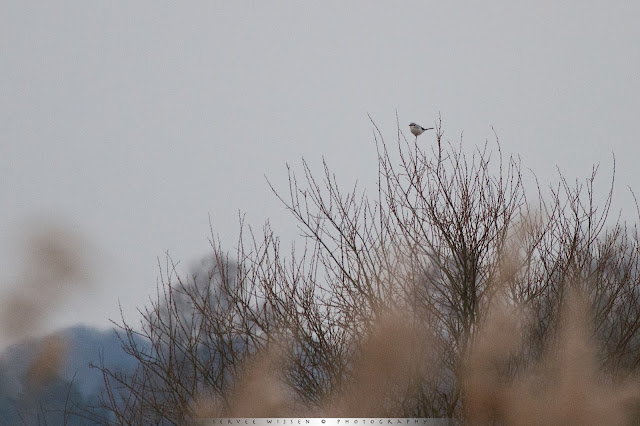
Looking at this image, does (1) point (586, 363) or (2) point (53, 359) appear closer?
(1) point (586, 363)

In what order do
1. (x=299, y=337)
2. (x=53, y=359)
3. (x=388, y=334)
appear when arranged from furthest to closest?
Answer: (x=53, y=359)
(x=299, y=337)
(x=388, y=334)

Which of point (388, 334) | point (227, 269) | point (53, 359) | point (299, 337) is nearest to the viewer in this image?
point (388, 334)

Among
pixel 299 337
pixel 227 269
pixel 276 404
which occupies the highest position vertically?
pixel 227 269

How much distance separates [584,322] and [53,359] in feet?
28.6

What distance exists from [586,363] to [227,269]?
343cm

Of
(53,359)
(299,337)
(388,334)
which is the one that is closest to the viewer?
(388,334)

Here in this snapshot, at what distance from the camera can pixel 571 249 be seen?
28.7 feet

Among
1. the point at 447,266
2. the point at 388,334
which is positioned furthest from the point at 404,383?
the point at 447,266

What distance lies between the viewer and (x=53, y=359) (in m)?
14.4

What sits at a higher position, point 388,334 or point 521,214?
point 521,214

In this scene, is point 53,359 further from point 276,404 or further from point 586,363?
point 586,363

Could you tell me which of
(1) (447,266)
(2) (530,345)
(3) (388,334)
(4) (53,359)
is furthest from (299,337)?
(4) (53,359)

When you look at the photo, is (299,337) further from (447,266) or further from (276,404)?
(447,266)

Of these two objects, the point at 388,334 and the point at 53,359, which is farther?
the point at 53,359
